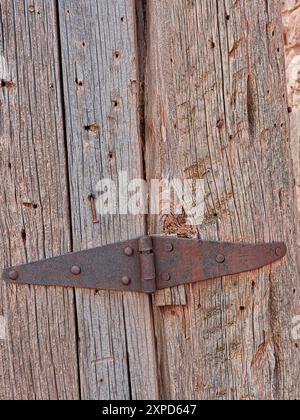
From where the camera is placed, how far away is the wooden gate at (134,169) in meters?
1.41

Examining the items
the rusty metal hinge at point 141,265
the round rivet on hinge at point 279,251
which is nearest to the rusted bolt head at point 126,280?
the rusty metal hinge at point 141,265

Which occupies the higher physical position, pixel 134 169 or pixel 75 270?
pixel 134 169

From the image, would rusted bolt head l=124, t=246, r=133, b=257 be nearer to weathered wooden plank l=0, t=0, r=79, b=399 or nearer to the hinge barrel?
the hinge barrel

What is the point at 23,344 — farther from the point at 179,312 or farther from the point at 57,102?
the point at 57,102

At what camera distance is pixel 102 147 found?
1.42 meters

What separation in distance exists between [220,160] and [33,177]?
0.40m

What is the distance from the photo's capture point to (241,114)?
1440 millimetres

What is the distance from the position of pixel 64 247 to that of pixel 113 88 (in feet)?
1.16

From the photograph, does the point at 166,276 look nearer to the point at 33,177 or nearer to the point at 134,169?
Answer: the point at 134,169

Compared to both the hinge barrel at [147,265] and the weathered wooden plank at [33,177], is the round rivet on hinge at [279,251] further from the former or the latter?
the weathered wooden plank at [33,177]

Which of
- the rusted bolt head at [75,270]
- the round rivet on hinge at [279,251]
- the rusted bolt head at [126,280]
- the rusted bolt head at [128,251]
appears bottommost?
the rusted bolt head at [126,280]

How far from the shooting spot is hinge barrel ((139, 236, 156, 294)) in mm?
1401

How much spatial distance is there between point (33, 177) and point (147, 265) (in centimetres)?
30

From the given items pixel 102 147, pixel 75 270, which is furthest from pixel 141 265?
pixel 102 147
